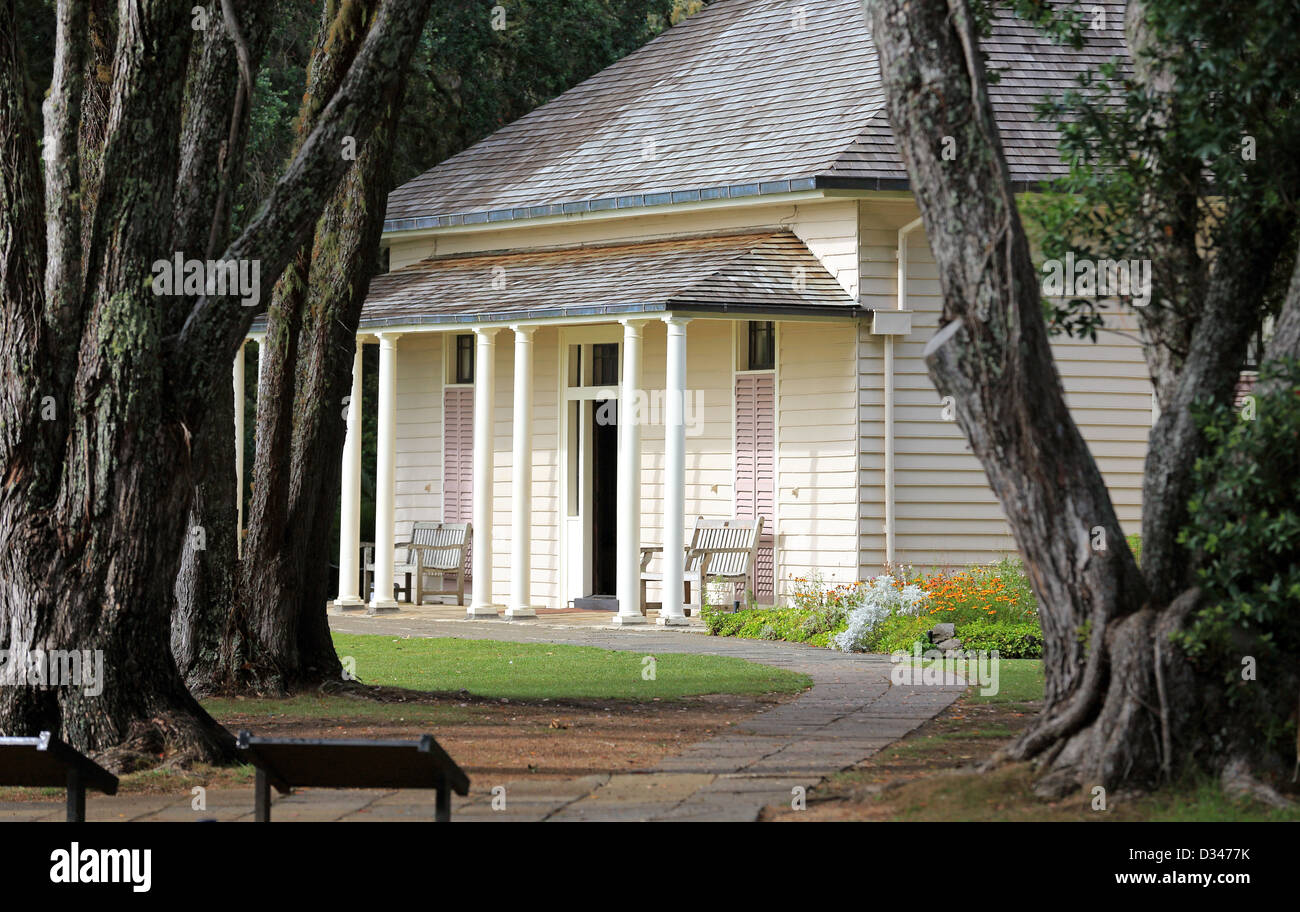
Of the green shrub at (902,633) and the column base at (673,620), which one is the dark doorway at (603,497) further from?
the green shrub at (902,633)

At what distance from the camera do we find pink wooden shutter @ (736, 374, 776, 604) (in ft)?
62.3

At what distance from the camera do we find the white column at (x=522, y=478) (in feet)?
61.7

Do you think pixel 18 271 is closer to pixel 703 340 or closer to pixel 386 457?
pixel 386 457

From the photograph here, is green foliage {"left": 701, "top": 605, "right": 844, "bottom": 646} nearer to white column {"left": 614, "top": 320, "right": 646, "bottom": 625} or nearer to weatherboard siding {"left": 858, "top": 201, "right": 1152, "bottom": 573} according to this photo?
white column {"left": 614, "top": 320, "right": 646, "bottom": 625}

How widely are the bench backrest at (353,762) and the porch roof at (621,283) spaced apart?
35.7 ft

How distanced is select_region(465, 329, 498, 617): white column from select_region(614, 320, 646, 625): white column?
1835mm

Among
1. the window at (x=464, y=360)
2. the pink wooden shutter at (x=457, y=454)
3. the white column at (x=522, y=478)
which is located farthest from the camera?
the window at (x=464, y=360)

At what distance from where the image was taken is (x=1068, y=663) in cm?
775

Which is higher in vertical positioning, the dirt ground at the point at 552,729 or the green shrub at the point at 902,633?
the green shrub at the point at 902,633

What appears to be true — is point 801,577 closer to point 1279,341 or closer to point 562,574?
point 562,574
